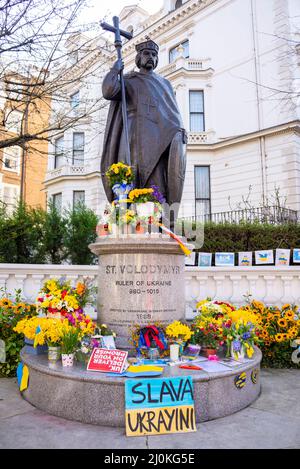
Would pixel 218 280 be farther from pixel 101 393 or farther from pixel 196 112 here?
pixel 196 112

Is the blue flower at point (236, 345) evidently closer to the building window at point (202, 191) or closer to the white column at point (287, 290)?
the white column at point (287, 290)

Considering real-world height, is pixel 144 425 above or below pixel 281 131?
below

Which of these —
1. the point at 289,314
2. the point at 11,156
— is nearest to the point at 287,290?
the point at 289,314

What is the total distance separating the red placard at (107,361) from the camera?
3.63 m

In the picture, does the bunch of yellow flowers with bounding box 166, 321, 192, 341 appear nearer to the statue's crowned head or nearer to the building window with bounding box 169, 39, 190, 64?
the statue's crowned head

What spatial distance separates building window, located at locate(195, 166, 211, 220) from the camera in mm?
19875

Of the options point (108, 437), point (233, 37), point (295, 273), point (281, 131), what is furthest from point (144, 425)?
point (233, 37)

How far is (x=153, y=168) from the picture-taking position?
18.2ft

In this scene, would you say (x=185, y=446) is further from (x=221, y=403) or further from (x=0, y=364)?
(x=0, y=364)

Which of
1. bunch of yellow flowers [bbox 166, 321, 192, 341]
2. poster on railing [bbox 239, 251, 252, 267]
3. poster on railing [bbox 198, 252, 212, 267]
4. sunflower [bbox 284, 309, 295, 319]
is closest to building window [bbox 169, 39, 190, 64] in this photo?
poster on railing [bbox 198, 252, 212, 267]

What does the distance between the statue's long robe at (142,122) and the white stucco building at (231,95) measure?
11.5 meters

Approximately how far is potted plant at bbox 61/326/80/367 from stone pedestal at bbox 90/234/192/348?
83cm

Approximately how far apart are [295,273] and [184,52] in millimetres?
18610

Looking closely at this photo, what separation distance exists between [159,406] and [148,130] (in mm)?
3973
